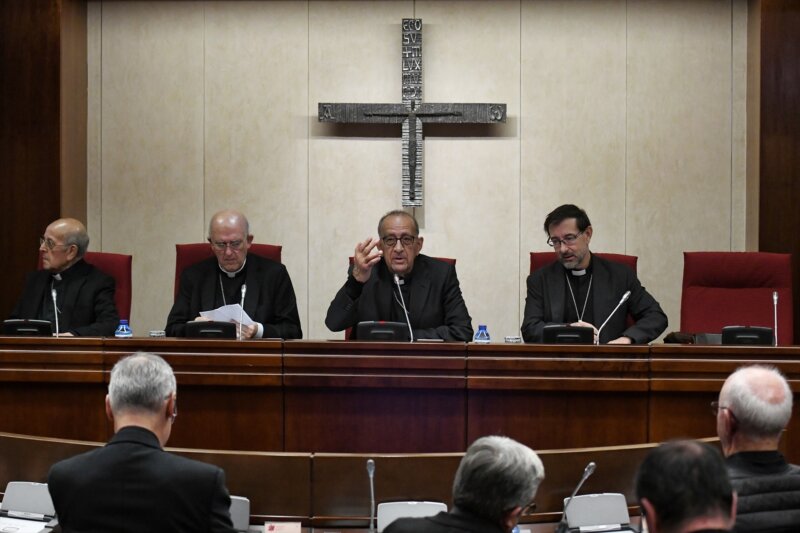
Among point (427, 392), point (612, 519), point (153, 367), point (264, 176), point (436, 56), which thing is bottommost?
point (612, 519)

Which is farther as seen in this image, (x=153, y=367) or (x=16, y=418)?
(x=16, y=418)

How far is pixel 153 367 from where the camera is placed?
2.43 metres

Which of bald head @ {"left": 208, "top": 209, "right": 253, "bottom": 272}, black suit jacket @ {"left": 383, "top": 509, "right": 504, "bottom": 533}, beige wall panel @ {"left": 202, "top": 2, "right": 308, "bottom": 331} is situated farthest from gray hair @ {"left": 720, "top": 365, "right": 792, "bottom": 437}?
beige wall panel @ {"left": 202, "top": 2, "right": 308, "bottom": 331}

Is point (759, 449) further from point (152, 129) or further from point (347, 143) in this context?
point (152, 129)

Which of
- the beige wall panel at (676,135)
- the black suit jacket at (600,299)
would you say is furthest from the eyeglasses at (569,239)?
the beige wall panel at (676,135)

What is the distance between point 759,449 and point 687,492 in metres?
0.62

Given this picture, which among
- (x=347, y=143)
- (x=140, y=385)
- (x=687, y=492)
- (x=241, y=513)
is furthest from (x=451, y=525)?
(x=347, y=143)

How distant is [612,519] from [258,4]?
14.6ft

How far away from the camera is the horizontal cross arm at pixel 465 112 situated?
20.0 ft

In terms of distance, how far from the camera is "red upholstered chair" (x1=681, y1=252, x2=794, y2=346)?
196 inches

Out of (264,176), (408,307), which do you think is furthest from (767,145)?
(264,176)

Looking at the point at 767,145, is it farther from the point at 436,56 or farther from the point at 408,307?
the point at 408,307

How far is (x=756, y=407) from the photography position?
2.35 meters

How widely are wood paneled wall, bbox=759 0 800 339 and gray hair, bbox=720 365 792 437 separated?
12.4ft
